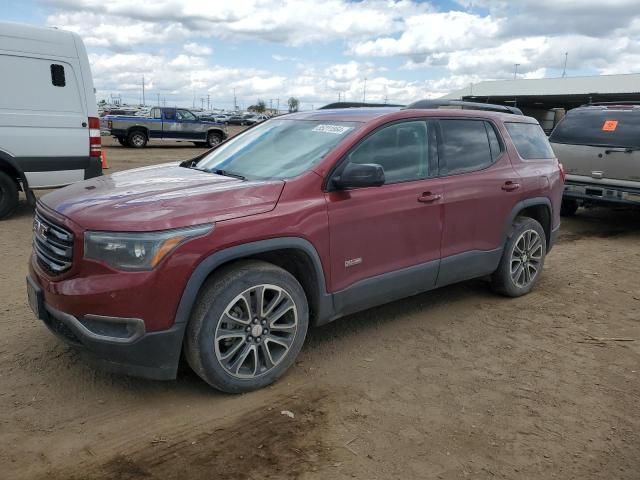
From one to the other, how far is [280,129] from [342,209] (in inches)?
44.7

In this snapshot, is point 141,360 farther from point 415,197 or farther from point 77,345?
point 415,197

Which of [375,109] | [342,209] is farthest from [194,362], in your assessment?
[375,109]

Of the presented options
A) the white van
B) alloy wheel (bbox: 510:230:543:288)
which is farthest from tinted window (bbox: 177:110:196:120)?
alloy wheel (bbox: 510:230:543:288)

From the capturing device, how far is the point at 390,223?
3951 millimetres

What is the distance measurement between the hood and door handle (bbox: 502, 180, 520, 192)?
229 centimetres

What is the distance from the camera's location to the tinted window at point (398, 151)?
3.97 metres

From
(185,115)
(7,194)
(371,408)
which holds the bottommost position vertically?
(371,408)

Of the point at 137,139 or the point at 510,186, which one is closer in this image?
the point at 510,186

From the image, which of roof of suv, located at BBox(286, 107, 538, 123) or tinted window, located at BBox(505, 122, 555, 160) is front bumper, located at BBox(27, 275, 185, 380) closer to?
roof of suv, located at BBox(286, 107, 538, 123)

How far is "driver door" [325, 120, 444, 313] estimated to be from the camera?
3725 mm

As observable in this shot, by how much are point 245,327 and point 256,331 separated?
0.08m

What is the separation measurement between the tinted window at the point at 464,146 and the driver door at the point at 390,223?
161mm

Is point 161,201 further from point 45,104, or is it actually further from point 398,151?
point 45,104

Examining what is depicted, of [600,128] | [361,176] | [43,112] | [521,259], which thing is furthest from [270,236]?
[600,128]
